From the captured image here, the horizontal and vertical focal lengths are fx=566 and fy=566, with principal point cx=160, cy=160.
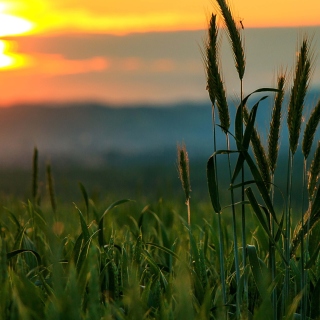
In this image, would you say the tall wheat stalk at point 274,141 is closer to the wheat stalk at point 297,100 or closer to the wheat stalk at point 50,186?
the wheat stalk at point 297,100

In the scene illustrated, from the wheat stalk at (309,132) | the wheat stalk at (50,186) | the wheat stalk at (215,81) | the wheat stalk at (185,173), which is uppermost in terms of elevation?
the wheat stalk at (215,81)

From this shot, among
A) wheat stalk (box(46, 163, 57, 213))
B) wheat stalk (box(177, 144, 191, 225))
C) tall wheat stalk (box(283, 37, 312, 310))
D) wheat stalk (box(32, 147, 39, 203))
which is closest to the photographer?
tall wheat stalk (box(283, 37, 312, 310))

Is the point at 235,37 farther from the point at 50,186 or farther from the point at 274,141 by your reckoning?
the point at 50,186

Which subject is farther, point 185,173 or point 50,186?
point 50,186

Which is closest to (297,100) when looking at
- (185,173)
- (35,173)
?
(185,173)

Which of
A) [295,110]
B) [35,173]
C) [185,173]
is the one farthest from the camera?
[35,173]

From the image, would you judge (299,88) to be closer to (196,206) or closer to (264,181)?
(264,181)

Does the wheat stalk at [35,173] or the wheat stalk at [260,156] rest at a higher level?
the wheat stalk at [260,156]

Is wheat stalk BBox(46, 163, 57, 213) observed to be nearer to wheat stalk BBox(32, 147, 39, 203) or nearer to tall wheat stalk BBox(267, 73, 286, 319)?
wheat stalk BBox(32, 147, 39, 203)

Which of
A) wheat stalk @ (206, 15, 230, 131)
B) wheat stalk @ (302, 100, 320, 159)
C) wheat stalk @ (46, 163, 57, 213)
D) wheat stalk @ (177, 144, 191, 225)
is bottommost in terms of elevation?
wheat stalk @ (46, 163, 57, 213)

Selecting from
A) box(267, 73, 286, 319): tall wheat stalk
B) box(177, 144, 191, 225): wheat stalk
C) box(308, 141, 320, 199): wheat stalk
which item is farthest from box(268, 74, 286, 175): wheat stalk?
box(177, 144, 191, 225): wheat stalk

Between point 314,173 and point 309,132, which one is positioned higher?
point 309,132

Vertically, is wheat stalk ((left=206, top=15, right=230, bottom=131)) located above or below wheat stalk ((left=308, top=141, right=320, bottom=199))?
above

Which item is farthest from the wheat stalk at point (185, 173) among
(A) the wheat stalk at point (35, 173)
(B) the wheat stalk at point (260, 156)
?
(A) the wheat stalk at point (35, 173)
